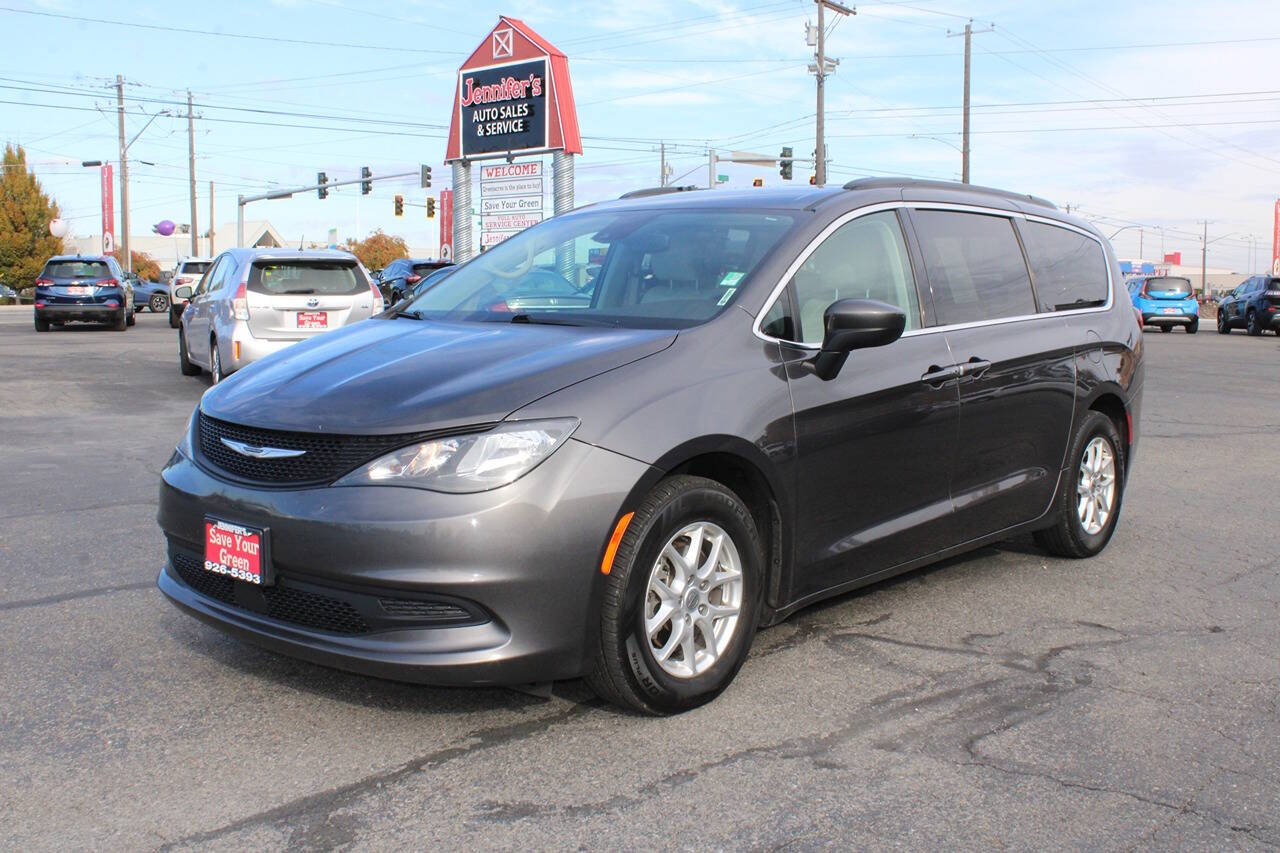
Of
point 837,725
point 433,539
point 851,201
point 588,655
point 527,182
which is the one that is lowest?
point 837,725

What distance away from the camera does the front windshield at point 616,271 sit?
14.6 ft

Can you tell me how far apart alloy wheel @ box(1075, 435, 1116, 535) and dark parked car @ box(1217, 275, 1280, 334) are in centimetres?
3092

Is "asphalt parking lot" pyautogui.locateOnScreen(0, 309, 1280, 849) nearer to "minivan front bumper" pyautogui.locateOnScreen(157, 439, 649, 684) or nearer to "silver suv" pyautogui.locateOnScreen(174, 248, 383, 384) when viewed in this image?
"minivan front bumper" pyautogui.locateOnScreen(157, 439, 649, 684)

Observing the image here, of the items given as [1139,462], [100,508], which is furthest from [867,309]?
[1139,462]

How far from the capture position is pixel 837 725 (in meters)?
3.84

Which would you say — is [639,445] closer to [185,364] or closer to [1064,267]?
[1064,267]

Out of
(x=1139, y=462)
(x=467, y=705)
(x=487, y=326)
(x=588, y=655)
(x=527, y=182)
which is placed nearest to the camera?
(x=588, y=655)

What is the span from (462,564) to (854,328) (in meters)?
1.64

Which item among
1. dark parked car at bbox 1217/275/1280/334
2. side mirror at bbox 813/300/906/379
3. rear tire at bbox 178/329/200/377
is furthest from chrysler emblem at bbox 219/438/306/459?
dark parked car at bbox 1217/275/1280/334

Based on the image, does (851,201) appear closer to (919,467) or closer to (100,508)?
(919,467)

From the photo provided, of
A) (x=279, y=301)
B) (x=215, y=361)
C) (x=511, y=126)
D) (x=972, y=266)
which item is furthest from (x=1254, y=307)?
(x=972, y=266)

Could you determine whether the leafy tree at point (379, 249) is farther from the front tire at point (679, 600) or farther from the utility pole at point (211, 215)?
the front tire at point (679, 600)

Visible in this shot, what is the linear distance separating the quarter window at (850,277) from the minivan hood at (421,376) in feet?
1.90

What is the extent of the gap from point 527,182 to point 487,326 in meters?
21.3
